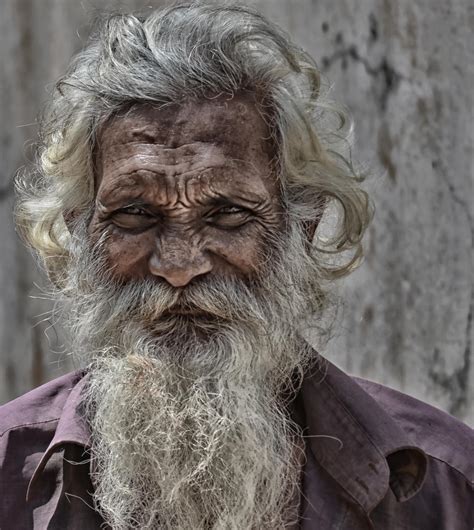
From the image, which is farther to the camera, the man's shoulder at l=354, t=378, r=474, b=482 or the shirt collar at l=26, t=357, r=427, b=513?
the man's shoulder at l=354, t=378, r=474, b=482

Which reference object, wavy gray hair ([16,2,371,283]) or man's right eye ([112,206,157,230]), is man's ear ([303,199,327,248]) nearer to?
wavy gray hair ([16,2,371,283])

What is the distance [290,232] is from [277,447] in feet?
1.79

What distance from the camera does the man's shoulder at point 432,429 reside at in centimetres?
294

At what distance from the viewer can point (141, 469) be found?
2816 millimetres

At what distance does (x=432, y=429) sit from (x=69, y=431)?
3.06ft

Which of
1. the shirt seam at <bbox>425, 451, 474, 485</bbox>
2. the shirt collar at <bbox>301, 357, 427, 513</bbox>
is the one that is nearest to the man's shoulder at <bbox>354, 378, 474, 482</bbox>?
the shirt seam at <bbox>425, 451, 474, 485</bbox>

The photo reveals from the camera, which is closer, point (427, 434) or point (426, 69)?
point (427, 434)

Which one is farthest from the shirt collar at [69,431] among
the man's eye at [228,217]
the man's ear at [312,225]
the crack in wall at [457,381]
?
the crack in wall at [457,381]

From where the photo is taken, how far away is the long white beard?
9.09 feet

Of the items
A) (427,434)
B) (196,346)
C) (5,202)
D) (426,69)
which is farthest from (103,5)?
(427,434)

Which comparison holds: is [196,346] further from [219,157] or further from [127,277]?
[219,157]

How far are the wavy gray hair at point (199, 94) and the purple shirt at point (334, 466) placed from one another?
16.9 inches

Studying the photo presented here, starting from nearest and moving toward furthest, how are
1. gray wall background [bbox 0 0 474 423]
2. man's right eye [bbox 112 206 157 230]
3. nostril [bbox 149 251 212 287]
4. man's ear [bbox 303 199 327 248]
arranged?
nostril [bbox 149 251 212 287], man's right eye [bbox 112 206 157 230], man's ear [bbox 303 199 327 248], gray wall background [bbox 0 0 474 423]

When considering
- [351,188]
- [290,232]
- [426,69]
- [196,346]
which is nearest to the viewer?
[196,346]
